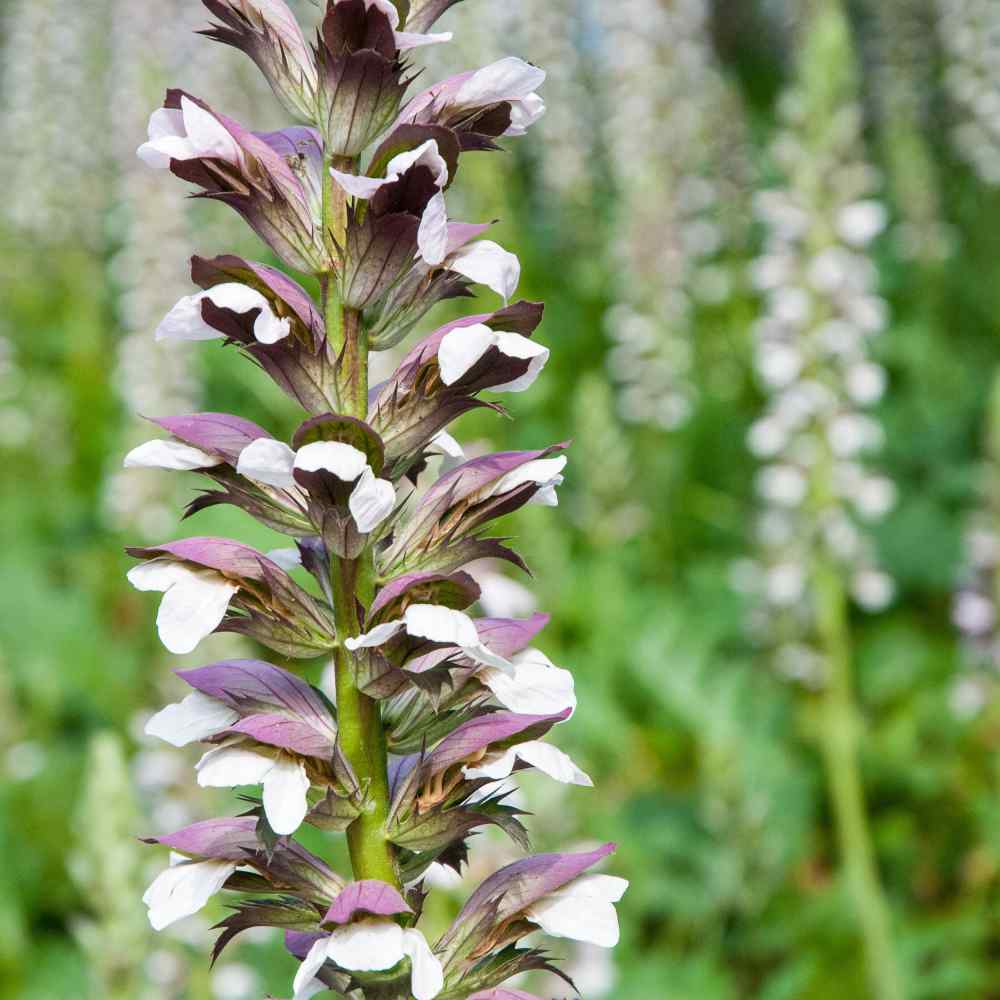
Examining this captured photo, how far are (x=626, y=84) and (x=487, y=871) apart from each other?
8.95 metres

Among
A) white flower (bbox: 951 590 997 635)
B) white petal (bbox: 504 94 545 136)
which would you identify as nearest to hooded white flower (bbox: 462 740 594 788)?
white petal (bbox: 504 94 545 136)

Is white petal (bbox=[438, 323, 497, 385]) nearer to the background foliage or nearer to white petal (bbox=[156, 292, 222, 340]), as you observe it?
white petal (bbox=[156, 292, 222, 340])

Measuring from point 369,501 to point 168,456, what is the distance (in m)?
0.25

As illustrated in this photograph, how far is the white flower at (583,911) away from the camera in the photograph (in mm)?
1441

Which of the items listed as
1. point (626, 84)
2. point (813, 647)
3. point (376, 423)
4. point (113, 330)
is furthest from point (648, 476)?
point (113, 330)

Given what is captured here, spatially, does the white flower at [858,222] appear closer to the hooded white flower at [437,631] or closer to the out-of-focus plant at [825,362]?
the out-of-focus plant at [825,362]

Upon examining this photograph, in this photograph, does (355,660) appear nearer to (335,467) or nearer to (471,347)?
(335,467)

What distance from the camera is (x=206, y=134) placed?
55.5 inches

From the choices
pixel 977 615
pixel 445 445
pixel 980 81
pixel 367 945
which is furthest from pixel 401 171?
pixel 980 81

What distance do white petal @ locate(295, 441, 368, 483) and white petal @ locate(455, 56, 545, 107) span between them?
450 millimetres

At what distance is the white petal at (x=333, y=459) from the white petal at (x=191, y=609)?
18cm

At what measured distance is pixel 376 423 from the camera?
1493 millimetres

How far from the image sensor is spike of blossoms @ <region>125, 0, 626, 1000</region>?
1.38m

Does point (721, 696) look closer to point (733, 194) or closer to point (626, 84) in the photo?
point (733, 194)
